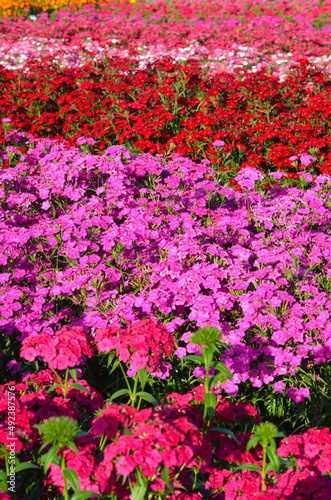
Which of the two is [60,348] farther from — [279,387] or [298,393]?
[298,393]

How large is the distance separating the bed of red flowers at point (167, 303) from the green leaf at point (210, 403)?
0.01m

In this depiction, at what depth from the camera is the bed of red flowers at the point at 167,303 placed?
2.41m

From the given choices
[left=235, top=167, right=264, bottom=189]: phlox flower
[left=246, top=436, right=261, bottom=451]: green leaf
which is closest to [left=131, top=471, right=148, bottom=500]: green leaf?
[left=246, top=436, right=261, bottom=451]: green leaf

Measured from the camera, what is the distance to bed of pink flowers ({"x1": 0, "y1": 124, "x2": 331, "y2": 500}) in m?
2.37

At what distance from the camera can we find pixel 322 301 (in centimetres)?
377

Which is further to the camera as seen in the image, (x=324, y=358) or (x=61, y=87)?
(x=61, y=87)

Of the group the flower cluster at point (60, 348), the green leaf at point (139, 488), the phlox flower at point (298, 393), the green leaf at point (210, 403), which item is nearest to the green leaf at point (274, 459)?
the green leaf at point (210, 403)

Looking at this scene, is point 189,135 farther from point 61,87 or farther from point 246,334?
point 246,334

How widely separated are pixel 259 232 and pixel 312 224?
1.57 ft

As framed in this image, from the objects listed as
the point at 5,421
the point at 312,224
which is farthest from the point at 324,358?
the point at 5,421

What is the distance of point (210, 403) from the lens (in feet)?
8.48

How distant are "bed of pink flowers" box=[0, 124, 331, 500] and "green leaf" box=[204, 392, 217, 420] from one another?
1 cm

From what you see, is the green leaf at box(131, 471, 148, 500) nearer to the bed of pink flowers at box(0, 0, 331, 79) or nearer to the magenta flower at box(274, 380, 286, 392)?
the magenta flower at box(274, 380, 286, 392)

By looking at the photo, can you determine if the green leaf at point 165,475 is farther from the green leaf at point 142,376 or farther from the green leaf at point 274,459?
the green leaf at point 142,376
